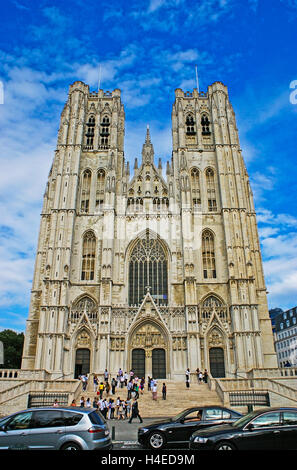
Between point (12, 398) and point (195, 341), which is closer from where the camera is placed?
point (12, 398)

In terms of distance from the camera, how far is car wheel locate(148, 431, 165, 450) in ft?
33.3

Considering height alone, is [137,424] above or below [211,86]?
below

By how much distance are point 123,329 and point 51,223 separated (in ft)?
37.5

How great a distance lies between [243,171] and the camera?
3791 cm

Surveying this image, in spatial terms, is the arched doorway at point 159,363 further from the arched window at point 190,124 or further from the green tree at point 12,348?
the arched window at point 190,124

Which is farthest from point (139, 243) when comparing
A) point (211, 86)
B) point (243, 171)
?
point (211, 86)

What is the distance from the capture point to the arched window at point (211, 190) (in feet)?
117

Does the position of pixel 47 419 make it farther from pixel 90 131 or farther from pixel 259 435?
pixel 90 131

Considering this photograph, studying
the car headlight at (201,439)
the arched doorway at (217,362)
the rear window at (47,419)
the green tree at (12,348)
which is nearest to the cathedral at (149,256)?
the arched doorway at (217,362)

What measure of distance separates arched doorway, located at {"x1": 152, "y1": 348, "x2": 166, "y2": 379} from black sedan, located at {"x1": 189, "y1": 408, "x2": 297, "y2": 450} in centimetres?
2158

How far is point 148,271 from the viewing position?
32.6m

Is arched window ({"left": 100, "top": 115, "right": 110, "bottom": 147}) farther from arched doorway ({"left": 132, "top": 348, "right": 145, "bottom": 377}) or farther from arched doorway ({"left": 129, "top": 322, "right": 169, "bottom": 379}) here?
arched doorway ({"left": 132, "top": 348, "right": 145, "bottom": 377})

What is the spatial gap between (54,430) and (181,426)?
3788 mm

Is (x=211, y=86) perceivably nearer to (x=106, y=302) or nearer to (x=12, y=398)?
(x=106, y=302)
